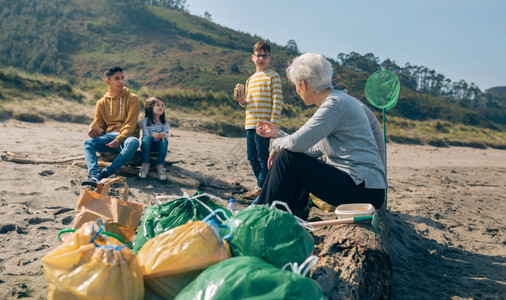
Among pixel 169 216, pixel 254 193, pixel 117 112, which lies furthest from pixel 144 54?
pixel 169 216

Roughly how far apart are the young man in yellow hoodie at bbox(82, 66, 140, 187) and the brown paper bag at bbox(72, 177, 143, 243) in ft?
7.31

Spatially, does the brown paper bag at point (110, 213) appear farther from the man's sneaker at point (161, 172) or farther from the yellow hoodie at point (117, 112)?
the yellow hoodie at point (117, 112)

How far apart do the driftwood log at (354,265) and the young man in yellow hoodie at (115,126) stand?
125 inches

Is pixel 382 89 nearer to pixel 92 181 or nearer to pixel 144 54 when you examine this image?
Answer: pixel 92 181

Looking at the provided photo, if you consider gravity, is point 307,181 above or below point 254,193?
above

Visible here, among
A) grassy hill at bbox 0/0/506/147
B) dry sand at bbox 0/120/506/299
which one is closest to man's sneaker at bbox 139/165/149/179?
dry sand at bbox 0/120/506/299

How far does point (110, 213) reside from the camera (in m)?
3.15

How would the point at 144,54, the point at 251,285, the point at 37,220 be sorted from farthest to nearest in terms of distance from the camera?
the point at 144,54 < the point at 37,220 < the point at 251,285

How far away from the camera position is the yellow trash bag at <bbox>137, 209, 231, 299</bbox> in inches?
81.7

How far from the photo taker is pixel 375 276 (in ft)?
9.35

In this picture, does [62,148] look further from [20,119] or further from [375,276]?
[375,276]

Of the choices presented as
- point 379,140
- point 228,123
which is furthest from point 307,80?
point 228,123

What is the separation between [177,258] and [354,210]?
1.81 metres

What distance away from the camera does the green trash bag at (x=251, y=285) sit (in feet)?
5.65
